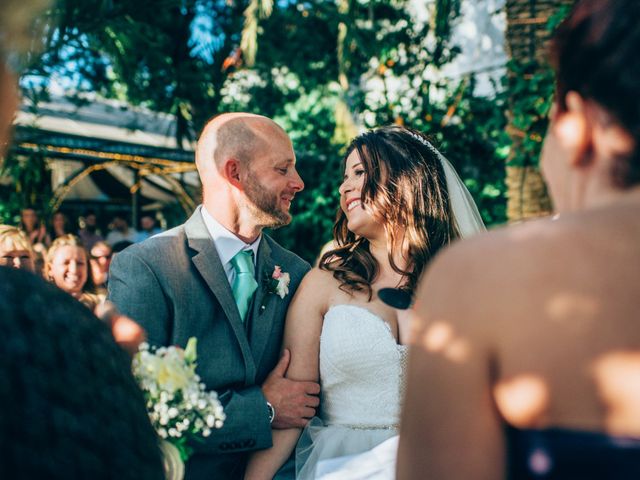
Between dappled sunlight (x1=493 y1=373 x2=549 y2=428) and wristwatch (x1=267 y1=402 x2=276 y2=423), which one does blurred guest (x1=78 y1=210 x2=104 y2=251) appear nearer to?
wristwatch (x1=267 y1=402 x2=276 y2=423)

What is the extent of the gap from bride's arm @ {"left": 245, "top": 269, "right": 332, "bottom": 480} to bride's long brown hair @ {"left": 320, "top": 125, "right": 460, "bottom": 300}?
5.1 inches

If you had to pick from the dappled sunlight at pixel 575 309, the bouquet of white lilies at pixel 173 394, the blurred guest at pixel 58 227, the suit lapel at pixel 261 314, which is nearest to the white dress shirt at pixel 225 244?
the suit lapel at pixel 261 314

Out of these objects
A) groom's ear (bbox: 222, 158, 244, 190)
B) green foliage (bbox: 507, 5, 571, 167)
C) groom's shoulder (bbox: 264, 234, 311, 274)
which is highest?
green foliage (bbox: 507, 5, 571, 167)

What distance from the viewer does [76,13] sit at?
272 inches

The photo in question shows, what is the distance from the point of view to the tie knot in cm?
322

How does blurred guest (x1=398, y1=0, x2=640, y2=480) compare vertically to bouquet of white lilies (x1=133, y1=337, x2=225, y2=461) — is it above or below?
above

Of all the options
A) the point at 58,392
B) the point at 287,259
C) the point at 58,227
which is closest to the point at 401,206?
the point at 287,259

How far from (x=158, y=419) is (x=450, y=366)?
127cm

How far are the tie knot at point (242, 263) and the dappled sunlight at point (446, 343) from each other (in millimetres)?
2114

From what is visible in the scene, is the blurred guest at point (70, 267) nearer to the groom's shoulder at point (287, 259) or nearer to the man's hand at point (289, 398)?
the groom's shoulder at point (287, 259)

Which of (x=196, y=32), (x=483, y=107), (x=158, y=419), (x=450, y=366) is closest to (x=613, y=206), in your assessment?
(x=450, y=366)

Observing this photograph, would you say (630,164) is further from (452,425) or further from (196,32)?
(196,32)

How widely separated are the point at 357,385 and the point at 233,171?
1.29 metres

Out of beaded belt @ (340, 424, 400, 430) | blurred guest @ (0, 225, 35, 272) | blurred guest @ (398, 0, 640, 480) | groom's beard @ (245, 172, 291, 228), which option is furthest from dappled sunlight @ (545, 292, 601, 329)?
blurred guest @ (0, 225, 35, 272)
